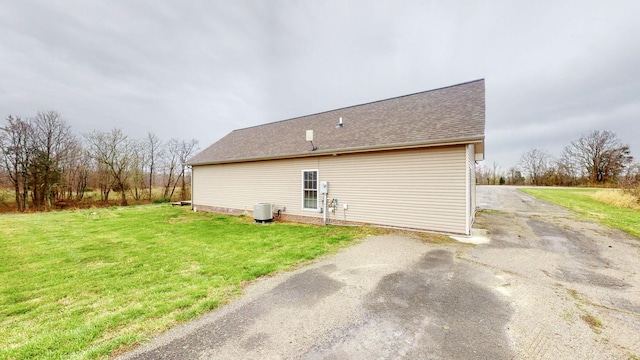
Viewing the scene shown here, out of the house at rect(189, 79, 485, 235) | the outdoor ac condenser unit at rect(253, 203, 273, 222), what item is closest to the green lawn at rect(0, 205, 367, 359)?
the outdoor ac condenser unit at rect(253, 203, 273, 222)

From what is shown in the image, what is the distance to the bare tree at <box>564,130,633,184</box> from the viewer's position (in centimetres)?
3197

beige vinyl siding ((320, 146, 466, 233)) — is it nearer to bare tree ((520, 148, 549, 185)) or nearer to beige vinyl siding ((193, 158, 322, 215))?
beige vinyl siding ((193, 158, 322, 215))

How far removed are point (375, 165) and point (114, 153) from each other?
2220 centimetres

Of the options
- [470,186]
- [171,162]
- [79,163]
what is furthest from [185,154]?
[470,186]

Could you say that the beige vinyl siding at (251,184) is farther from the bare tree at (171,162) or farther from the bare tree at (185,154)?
the bare tree at (171,162)

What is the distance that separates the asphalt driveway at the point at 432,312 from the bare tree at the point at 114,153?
21675 mm

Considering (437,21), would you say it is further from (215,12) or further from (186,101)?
(186,101)

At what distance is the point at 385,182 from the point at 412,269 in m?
3.75

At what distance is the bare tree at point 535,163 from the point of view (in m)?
41.5

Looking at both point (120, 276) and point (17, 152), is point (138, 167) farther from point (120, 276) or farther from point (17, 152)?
point (120, 276)

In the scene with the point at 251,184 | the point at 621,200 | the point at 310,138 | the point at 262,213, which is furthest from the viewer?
the point at 621,200

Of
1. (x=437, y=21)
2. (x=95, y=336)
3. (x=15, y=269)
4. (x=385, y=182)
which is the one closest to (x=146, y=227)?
(x=15, y=269)

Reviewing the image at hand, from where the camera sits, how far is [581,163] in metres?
36.1

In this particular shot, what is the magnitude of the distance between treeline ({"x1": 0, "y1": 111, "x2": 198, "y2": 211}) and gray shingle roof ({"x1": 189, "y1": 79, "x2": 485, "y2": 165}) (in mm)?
8032
